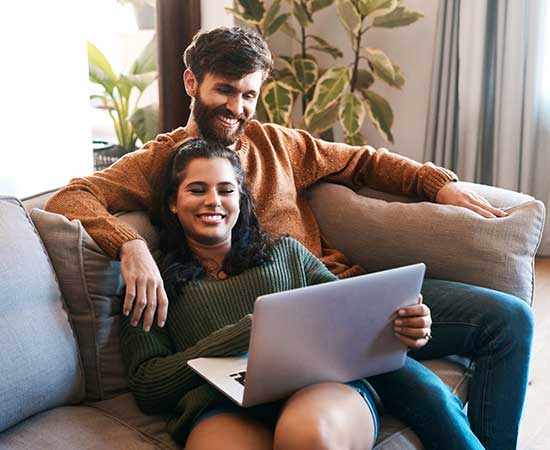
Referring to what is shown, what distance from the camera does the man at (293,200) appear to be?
1.61 meters

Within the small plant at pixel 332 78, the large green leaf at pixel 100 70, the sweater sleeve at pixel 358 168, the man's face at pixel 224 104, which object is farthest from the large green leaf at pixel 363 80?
the man's face at pixel 224 104

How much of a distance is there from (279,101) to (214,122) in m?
1.49

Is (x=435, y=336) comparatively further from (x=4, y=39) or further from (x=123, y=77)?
(x=123, y=77)

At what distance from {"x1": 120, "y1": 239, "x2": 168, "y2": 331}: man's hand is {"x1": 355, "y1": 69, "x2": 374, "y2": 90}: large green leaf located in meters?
2.17

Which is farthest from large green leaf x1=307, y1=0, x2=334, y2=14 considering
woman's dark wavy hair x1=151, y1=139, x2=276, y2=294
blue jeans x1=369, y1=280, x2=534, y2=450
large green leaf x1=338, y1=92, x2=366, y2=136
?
blue jeans x1=369, y1=280, x2=534, y2=450

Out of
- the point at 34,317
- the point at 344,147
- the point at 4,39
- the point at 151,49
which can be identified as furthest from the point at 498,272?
the point at 151,49

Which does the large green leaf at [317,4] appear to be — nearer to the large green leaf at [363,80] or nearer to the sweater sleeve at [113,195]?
the large green leaf at [363,80]

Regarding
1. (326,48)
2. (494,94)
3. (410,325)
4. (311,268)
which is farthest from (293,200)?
(494,94)

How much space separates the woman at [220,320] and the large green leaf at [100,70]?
5.38 ft

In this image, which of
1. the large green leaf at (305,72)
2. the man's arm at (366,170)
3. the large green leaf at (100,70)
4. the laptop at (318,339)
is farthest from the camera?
the large green leaf at (305,72)

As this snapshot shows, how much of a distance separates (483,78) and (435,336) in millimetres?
2031

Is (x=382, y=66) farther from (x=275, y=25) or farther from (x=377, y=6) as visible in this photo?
(x=275, y=25)

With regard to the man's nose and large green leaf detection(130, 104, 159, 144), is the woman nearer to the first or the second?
the man's nose

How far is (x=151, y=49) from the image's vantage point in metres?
3.43
